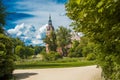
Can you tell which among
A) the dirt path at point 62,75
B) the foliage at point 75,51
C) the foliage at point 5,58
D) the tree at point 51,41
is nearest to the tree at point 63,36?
the tree at point 51,41

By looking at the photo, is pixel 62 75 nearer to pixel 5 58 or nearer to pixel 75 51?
pixel 5 58

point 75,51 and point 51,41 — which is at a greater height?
point 51,41

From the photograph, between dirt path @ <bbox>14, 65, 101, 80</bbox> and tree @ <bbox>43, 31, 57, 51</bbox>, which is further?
tree @ <bbox>43, 31, 57, 51</bbox>

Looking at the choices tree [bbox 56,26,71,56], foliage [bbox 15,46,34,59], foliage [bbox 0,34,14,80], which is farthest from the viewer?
tree [bbox 56,26,71,56]

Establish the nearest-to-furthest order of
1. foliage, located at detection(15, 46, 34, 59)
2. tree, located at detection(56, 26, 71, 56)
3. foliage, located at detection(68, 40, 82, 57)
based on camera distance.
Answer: foliage, located at detection(68, 40, 82, 57), foliage, located at detection(15, 46, 34, 59), tree, located at detection(56, 26, 71, 56)

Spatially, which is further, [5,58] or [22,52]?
[22,52]

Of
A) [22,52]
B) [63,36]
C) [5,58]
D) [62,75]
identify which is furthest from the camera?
[63,36]

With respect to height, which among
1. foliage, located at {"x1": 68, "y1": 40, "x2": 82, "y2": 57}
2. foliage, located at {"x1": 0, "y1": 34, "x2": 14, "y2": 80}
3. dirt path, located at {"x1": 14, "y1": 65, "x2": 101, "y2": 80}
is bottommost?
dirt path, located at {"x1": 14, "y1": 65, "x2": 101, "y2": 80}

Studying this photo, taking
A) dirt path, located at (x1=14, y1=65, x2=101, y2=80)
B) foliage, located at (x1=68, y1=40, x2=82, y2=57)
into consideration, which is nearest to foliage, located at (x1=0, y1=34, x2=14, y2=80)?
dirt path, located at (x1=14, y1=65, x2=101, y2=80)

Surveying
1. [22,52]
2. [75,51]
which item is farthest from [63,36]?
[22,52]

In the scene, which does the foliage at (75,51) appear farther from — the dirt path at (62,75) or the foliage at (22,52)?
the dirt path at (62,75)

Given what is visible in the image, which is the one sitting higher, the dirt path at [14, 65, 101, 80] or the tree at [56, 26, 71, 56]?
the tree at [56, 26, 71, 56]

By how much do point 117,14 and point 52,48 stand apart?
9135 cm

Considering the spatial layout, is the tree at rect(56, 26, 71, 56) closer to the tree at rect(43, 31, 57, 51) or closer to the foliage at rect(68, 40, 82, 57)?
the tree at rect(43, 31, 57, 51)
